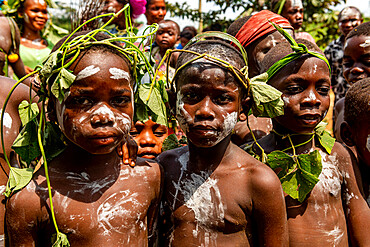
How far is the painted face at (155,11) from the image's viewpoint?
6875 mm

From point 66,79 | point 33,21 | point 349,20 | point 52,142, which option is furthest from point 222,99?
point 349,20

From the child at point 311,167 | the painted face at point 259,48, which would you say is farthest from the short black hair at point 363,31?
the child at point 311,167

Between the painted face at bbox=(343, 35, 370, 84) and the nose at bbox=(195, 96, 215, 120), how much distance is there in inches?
82.0

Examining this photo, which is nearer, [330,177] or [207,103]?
[207,103]

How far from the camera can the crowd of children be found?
1986 mm

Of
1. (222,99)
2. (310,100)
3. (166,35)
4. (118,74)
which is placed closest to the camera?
(118,74)

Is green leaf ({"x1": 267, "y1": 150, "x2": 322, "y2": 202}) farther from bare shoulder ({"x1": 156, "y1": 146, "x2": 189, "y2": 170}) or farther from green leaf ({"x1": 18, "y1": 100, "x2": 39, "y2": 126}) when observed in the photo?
green leaf ({"x1": 18, "y1": 100, "x2": 39, "y2": 126})

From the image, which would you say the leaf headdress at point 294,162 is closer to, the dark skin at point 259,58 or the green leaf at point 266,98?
the green leaf at point 266,98

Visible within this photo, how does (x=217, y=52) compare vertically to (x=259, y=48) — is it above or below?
above

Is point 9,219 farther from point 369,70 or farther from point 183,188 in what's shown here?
point 369,70

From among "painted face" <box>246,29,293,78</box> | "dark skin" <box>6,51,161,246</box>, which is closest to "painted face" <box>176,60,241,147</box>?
"dark skin" <box>6,51,161,246</box>

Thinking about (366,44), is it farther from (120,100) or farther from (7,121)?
(7,121)

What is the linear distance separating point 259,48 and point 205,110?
158cm

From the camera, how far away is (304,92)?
2408 millimetres
